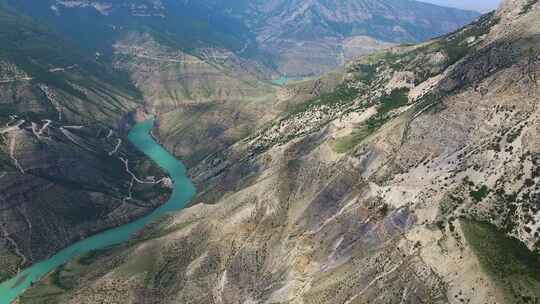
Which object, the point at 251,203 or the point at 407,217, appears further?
the point at 251,203

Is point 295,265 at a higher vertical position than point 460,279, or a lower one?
higher

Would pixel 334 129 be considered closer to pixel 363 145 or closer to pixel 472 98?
pixel 363 145

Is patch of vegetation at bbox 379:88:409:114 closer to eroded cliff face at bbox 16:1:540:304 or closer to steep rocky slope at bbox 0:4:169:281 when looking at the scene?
eroded cliff face at bbox 16:1:540:304

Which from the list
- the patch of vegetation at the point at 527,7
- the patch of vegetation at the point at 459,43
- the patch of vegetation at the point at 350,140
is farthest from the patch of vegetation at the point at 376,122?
the patch of vegetation at the point at 527,7

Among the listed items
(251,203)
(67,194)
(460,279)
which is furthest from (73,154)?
(460,279)

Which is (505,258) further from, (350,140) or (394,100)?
(394,100)

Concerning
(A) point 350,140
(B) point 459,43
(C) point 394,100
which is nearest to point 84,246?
(A) point 350,140
